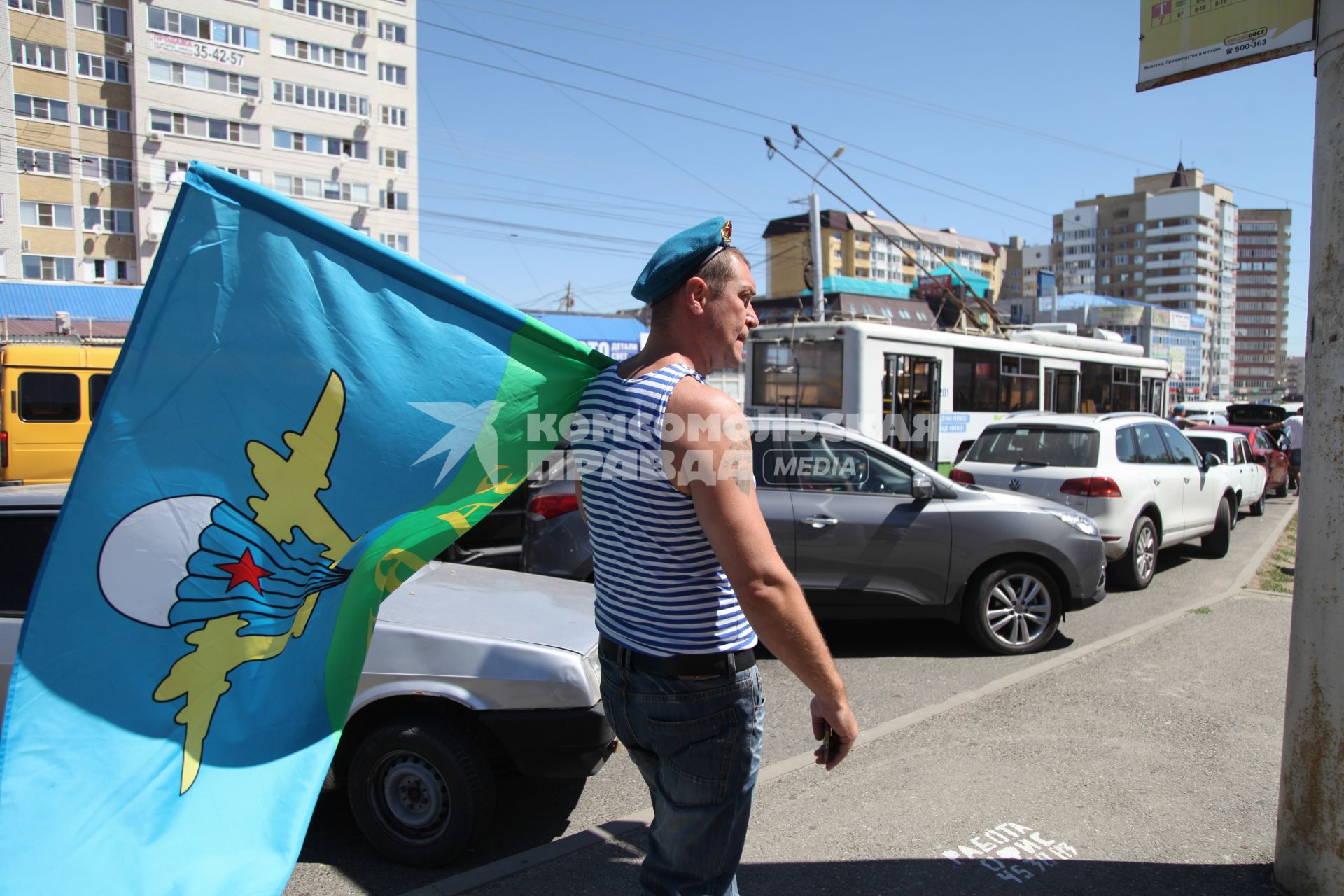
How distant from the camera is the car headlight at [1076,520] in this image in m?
6.52

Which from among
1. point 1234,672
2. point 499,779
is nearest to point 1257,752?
point 1234,672

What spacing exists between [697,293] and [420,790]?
2.51 m

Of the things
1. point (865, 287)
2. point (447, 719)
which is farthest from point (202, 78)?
point (447, 719)

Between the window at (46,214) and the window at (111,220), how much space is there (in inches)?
35.1

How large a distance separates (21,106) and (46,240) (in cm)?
720

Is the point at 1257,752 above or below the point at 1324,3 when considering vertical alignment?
below

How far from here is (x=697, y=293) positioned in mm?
2020

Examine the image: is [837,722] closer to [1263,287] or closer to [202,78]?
[202,78]

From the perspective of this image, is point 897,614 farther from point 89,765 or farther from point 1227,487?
point 1227,487

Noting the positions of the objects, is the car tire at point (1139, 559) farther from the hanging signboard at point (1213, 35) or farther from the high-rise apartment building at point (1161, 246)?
the high-rise apartment building at point (1161, 246)

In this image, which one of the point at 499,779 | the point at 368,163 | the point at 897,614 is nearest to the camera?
the point at 499,779

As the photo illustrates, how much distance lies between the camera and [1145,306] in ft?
316

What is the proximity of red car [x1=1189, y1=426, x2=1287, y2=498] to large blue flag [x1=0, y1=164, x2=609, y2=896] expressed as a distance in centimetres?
1878

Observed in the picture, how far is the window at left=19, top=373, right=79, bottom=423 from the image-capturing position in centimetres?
1446
